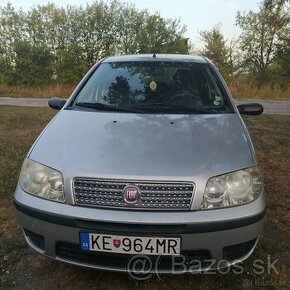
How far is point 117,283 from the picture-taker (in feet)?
8.43

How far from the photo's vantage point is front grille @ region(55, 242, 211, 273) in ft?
7.26

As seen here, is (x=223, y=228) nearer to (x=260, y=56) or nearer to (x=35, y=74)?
(x=35, y=74)

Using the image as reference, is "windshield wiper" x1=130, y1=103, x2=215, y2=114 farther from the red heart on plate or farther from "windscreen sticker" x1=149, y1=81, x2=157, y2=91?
the red heart on plate

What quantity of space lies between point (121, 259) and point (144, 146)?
714 millimetres

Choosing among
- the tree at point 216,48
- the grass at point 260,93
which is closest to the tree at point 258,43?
the tree at point 216,48

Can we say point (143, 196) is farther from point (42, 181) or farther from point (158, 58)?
point (158, 58)

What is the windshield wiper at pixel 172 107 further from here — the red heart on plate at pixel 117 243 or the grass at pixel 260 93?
the grass at pixel 260 93

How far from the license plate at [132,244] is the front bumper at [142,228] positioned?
0.11ft

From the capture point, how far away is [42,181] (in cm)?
240

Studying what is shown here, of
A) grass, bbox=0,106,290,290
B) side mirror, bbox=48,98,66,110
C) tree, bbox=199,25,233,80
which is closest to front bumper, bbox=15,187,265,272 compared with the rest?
grass, bbox=0,106,290,290

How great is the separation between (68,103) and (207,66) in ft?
4.71

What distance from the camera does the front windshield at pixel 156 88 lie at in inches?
127

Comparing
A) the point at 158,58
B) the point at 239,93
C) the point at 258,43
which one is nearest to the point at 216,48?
the point at 258,43

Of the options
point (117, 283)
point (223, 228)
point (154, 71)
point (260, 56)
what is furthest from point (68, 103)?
point (260, 56)
